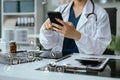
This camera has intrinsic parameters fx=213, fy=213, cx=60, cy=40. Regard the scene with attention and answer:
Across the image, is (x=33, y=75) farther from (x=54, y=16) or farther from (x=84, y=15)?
(x=84, y=15)

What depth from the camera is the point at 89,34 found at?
1382 millimetres

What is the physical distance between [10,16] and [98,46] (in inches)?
110

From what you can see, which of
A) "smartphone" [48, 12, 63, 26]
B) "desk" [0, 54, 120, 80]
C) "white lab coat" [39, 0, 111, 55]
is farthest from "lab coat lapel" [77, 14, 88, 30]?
"desk" [0, 54, 120, 80]

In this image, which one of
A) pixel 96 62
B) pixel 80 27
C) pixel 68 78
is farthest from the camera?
pixel 80 27

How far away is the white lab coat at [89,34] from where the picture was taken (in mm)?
1238

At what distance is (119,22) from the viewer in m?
3.19

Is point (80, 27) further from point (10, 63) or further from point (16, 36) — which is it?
point (10, 63)

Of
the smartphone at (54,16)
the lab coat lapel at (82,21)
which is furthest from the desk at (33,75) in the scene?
the lab coat lapel at (82,21)

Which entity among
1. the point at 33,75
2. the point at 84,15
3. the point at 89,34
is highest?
the point at 84,15

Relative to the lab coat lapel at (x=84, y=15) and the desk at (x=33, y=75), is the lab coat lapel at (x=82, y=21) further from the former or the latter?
the desk at (x=33, y=75)

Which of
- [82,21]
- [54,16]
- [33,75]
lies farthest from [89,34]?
[33,75]

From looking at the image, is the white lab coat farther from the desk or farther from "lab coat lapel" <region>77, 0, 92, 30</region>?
the desk

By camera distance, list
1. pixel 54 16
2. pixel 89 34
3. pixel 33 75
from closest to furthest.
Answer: pixel 33 75
pixel 54 16
pixel 89 34

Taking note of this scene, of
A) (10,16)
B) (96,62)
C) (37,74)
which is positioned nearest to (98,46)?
(96,62)
